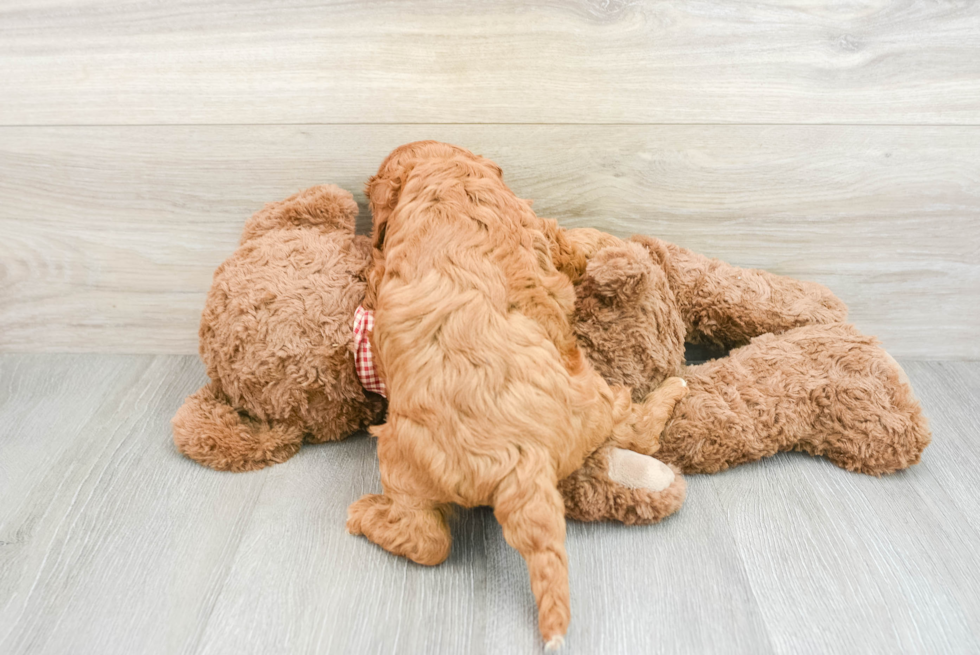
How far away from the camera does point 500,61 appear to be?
0.97 m

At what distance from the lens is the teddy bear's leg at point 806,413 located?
92 centimetres

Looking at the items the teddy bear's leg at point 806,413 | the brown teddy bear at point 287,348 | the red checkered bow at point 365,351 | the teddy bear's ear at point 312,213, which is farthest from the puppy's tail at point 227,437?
the teddy bear's leg at point 806,413

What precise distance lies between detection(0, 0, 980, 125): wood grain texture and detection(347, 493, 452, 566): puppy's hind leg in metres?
0.59

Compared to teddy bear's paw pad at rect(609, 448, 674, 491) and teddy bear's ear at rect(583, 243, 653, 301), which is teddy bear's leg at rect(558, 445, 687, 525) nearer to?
teddy bear's paw pad at rect(609, 448, 674, 491)

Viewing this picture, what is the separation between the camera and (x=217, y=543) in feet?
2.78

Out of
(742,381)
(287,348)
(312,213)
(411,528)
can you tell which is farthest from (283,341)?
(742,381)

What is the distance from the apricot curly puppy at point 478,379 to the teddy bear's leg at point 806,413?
18 centimetres

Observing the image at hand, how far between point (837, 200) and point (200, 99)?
1035 millimetres

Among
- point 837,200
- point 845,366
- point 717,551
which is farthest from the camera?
point 837,200

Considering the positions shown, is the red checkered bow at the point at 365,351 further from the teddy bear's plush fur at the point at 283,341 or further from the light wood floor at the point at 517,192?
the light wood floor at the point at 517,192

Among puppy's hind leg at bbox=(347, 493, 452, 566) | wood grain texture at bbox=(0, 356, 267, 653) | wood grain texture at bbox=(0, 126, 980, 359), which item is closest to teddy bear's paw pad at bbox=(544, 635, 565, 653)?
puppy's hind leg at bbox=(347, 493, 452, 566)

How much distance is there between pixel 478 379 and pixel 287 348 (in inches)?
13.6

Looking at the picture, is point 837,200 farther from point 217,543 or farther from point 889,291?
point 217,543

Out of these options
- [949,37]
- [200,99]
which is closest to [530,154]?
[200,99]
